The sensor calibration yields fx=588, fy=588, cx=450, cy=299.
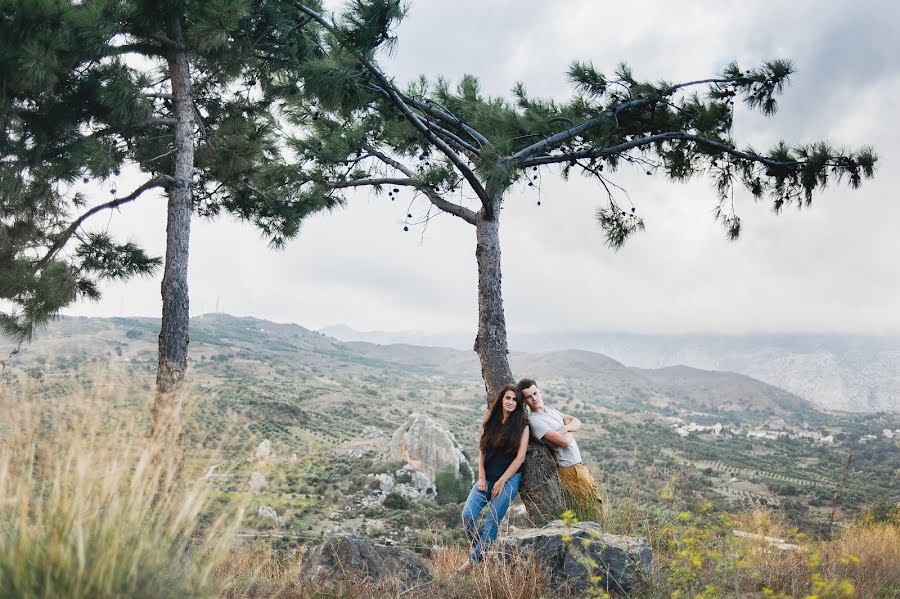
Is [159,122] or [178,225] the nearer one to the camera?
[178,225]

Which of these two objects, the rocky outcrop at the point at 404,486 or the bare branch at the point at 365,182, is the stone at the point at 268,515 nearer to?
the bare branch at the point at 365,182

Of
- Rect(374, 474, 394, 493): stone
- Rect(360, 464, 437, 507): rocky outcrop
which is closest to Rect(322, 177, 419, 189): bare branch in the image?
Rect(360, 464, 437, 507): rocky outcrop

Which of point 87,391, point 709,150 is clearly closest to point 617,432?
point 709,150

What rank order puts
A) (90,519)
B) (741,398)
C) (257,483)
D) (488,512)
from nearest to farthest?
(90,519)
(257,483)
(488,512)
(741,398)

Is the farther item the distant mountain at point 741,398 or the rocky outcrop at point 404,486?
the distant mountain at point 741,398

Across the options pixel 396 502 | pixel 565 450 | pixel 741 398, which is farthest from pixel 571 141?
pixel 741 398

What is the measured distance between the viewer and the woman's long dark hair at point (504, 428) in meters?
5.16

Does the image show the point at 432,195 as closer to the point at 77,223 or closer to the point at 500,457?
the point at 500,457

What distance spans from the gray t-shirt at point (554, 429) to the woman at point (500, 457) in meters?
0.17

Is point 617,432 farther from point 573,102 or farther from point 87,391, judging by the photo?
point 87,391

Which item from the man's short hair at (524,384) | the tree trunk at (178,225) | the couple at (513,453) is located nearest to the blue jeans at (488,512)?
the couple at (513,453)

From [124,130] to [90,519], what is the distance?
6777 mm

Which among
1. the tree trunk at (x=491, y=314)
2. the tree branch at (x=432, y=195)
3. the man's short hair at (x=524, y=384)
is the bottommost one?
the man's short hair at (x=524, y=384)

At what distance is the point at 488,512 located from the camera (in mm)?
4859
